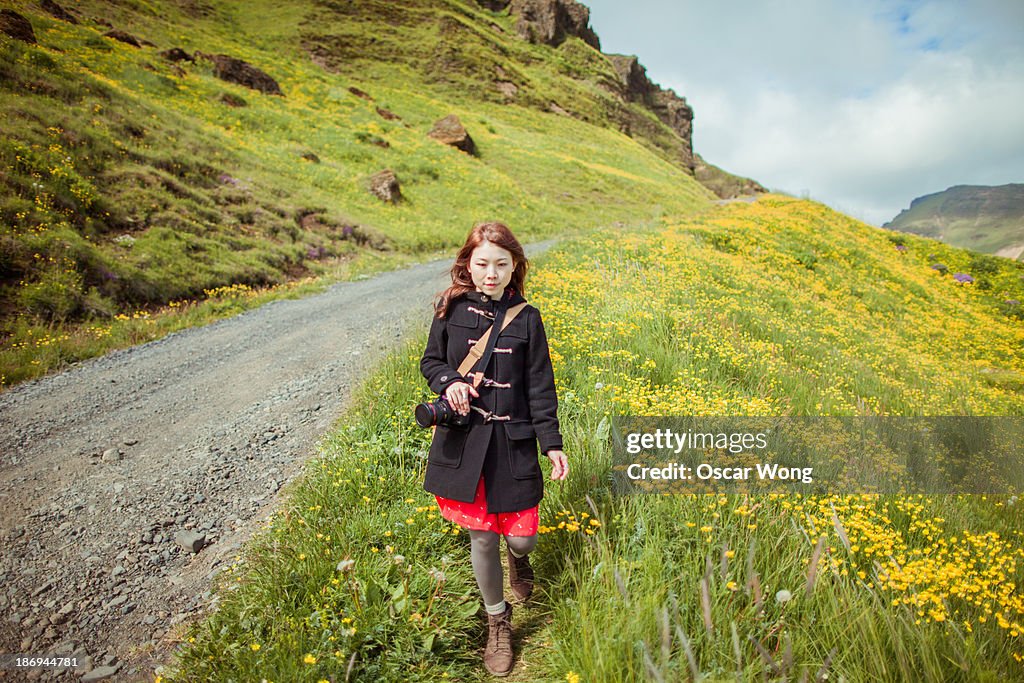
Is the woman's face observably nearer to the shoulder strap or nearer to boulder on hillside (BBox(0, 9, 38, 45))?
the shoulder strap

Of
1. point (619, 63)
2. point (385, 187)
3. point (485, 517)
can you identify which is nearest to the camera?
point (485, 517)

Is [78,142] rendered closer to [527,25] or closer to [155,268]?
[155,268]

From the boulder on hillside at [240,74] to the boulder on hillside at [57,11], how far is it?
18.1 ft

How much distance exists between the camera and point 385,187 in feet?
63.5

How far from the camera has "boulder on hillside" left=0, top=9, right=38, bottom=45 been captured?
594 inches

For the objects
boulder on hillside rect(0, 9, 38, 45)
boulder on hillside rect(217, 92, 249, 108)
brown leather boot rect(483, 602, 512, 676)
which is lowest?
brown leather boot rect(483, 602, 512, 676)

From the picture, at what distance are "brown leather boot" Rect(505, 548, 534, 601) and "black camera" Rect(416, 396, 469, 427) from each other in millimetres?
932

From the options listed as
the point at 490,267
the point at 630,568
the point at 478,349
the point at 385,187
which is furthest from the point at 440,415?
the point at 385,187

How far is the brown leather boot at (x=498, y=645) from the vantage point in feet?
7.70

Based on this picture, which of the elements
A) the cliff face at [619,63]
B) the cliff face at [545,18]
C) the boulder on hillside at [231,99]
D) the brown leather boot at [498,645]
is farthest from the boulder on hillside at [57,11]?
the cliff face at [545,18]

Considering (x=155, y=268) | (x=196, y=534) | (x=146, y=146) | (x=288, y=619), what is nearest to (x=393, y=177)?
(x=146, y=146)

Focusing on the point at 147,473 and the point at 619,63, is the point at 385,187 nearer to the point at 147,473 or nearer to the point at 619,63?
the point at 147,473

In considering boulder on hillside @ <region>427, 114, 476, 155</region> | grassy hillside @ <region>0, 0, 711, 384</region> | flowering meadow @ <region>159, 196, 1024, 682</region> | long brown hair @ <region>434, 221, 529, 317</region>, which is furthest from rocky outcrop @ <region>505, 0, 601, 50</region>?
long brown hair @ <region>434, 221, 529, 317</region>

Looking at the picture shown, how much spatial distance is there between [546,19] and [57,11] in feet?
219
